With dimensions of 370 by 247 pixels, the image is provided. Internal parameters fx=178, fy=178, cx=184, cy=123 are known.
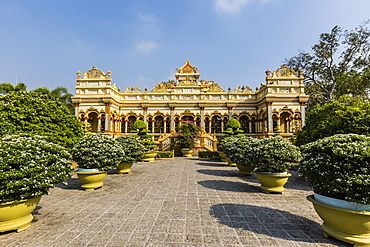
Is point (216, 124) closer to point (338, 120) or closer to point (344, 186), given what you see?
point (338, 120)

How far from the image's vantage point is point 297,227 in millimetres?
3605

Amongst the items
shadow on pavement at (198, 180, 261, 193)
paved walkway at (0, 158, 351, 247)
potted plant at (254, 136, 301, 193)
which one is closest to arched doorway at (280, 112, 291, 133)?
paved walkway at (0, 158, 351, 247)

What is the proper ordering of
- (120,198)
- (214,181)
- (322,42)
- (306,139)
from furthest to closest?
(322,42) < (306,139) < (214,181) < (120,198)

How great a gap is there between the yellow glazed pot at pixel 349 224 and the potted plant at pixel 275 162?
256 cm

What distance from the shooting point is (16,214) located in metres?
3.33

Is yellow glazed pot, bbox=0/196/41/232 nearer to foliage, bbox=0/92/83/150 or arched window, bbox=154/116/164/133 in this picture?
foliage, bbox=0/92/83/150

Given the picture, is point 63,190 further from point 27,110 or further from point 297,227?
point 297,227

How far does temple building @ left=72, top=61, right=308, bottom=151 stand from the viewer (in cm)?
1978

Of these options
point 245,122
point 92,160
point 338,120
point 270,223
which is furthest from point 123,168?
point 245,122

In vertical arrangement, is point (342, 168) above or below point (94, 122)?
below

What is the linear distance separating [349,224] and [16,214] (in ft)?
19.2

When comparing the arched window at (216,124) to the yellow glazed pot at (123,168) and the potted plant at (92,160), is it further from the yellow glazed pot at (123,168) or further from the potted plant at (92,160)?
the potted plant at (92,160)

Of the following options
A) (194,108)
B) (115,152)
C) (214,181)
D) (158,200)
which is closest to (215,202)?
(158,200)

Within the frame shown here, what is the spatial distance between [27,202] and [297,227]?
17.6 feet
